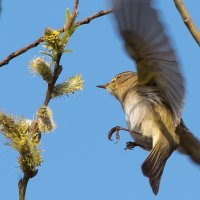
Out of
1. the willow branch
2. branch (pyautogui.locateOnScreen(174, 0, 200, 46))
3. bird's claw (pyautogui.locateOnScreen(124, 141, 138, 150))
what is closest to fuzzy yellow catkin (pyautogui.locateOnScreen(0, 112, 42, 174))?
the willow branch

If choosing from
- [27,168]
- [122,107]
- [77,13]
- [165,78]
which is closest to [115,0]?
[77,13]

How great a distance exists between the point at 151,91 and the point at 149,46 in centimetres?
84

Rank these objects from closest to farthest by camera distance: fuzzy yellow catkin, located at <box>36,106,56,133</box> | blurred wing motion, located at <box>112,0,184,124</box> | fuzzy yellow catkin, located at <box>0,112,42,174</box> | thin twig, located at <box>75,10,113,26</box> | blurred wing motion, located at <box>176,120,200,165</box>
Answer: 1. fuzzy yellow catkin, located at <box>0,112,42,174</box>
2. fuzzy yellow catkin, located at <box>36,106,56,133</box>
3. thin twig, located at <box>75,10,113,26</box>
4. blurred wing motion, located at <box>112,0,184,124</box>
5. blurred wing motion, located at <box>176,120,200,165</box>

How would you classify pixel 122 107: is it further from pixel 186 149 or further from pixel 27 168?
pixel 27 168

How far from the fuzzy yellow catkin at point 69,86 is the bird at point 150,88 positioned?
60cm

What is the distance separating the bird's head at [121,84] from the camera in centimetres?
518

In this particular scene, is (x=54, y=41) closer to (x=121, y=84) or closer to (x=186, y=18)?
(x=186, y=18)

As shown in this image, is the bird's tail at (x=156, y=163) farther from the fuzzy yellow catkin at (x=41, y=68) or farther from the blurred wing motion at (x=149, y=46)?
the fuzzy yellow catkin at (x=41, y=68)

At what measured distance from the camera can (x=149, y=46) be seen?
12.4 ft

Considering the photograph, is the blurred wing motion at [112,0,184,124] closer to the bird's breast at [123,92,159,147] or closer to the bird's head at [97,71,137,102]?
the bird's breast at [123,92,159,147]

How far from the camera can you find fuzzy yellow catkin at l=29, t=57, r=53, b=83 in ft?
8.54

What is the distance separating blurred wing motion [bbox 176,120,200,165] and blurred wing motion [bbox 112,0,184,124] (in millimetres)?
440

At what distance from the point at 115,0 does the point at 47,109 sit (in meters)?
1.02

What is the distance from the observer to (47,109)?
8.41 feet
